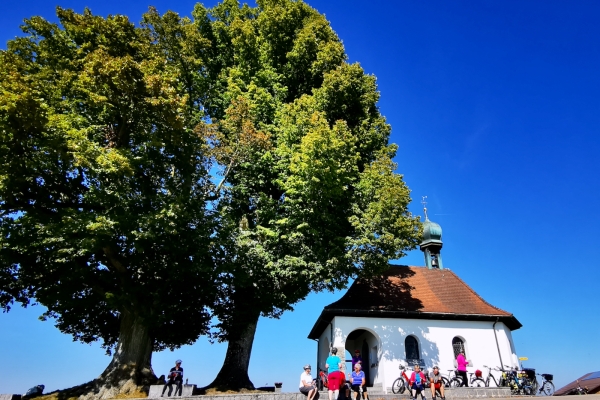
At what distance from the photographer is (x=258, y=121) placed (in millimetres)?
16844

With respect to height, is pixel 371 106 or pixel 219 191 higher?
pixel 371 106

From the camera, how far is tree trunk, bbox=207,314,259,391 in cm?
1425

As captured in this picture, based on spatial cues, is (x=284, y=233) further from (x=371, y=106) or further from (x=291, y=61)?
(x=291, y=61)

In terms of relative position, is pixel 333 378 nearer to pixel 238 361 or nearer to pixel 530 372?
pixel 238 361

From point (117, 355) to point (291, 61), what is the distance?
14.6 meters

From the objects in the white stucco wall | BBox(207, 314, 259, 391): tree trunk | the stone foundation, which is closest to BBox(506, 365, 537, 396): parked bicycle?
the stone foundation

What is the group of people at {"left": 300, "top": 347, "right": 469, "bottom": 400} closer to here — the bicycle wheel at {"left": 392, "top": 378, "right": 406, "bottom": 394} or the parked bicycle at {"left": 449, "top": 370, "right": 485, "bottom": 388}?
the bicycle wheel at {"left": 392, "top": 378, "right": 406, "bottom": 394}

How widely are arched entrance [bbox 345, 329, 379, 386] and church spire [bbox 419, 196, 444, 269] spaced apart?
6.82m

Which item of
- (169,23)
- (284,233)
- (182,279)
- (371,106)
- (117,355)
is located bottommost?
(117,355)

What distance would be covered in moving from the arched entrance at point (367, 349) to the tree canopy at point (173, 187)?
4.97 metres

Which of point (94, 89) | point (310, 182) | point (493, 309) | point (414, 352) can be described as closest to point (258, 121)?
point (310, 182)

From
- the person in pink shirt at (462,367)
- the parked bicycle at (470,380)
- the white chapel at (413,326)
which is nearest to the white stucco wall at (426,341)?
the white chapel at (413,326)

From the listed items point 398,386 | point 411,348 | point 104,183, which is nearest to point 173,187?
point 104,183

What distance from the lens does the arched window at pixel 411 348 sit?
1767cm
